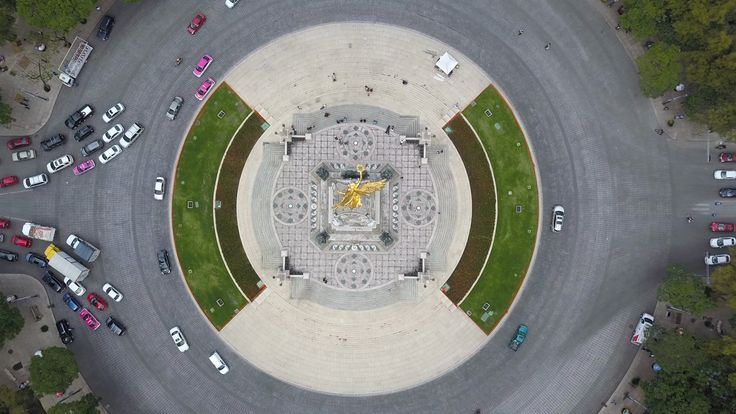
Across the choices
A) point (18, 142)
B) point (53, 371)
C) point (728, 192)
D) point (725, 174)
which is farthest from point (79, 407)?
point (725, 174)

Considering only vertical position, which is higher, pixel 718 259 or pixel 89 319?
pixel 718 259

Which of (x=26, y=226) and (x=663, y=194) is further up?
(x=663, y=194)

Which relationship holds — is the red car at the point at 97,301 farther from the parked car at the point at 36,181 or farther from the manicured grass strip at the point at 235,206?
the manicured grass strip at the point at 235,206

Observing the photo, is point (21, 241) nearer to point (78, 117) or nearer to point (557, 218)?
point (78, 117)

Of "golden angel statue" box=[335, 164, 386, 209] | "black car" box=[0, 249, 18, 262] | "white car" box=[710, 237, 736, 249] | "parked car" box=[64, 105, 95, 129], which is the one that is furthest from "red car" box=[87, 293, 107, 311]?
"white car" box=[710, 237, 736, 249]

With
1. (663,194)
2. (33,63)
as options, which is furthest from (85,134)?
(663,194)

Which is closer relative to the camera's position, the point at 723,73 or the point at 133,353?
the point at 723,73

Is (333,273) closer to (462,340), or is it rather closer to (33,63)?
(462,340)
